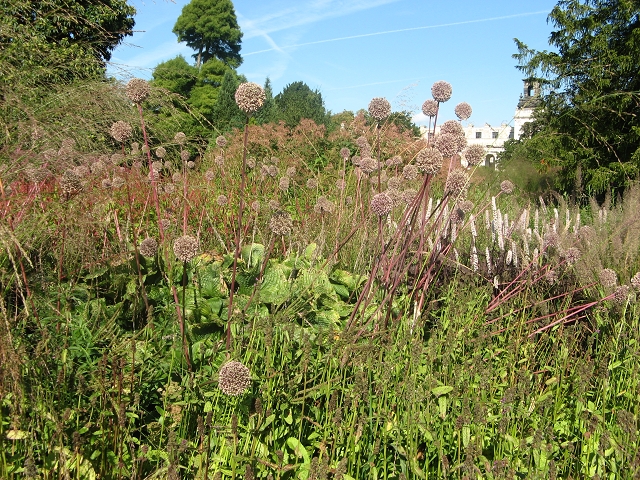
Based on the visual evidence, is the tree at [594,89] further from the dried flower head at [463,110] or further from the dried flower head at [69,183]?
the dried flower head at [69,183]

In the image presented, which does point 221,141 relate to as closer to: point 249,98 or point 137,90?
point 137,90

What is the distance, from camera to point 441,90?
2.69 m

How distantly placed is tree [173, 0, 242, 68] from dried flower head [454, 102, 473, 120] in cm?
3354

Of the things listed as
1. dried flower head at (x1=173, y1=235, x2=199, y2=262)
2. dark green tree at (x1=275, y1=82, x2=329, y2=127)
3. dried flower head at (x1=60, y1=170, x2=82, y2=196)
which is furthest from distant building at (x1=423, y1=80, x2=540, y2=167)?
dark green tree at (x1=275, y1=82, x2=329, y2=127)

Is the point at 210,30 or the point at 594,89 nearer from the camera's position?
the point at 594,89

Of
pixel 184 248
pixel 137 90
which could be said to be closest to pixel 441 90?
pixel 137 90

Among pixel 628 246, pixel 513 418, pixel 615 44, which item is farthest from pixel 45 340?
pixel 615 44

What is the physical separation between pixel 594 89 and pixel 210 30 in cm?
2838

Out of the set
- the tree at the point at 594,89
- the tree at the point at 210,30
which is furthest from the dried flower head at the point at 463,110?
the tree at the point at 210,30

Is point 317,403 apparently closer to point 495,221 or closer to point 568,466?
point 568,466

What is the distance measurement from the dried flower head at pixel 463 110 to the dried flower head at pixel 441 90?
0.22 meters

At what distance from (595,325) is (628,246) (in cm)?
69

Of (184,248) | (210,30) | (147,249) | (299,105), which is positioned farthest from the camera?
(210,30)

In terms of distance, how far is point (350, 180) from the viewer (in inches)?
216
